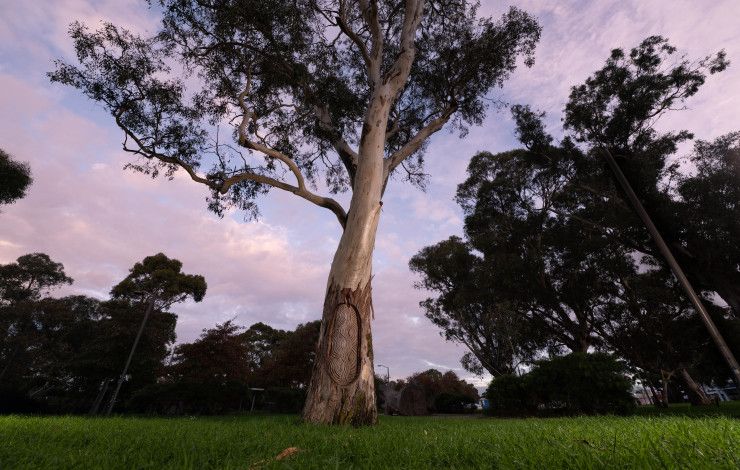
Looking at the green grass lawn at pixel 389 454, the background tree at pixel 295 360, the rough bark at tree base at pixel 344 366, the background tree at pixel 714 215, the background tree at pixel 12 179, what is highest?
the background tree at pixel 12 179

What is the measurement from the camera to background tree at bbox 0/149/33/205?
16.9 m

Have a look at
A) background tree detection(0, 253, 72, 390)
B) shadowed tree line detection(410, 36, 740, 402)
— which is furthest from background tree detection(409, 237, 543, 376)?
background tree detection(0, 253, 72, 390)

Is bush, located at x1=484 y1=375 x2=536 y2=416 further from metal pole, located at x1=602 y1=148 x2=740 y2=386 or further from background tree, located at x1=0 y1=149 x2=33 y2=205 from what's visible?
background tree, located at x1=0 y1=149 x2=33 y2=205

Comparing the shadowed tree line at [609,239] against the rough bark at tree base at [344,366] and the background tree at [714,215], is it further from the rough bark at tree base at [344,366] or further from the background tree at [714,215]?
the rough bark at tree base at [344,366]

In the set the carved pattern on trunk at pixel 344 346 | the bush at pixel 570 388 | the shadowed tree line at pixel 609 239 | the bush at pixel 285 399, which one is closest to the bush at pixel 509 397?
the bush at pixel 570 388

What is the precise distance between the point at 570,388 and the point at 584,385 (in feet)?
1.69

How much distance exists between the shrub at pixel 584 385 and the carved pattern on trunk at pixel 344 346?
27.1 ft

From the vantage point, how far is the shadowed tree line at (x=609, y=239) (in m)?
13.7

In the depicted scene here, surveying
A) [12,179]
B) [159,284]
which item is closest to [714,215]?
[12,179]

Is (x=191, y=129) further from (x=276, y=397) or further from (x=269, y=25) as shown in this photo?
(x=276, y=397)

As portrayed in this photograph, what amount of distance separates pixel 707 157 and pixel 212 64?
1857cm

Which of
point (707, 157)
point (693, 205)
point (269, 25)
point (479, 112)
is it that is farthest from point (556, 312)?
point (269, 25)

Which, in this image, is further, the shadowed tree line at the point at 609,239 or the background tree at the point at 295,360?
the background tree at the point at 295,360

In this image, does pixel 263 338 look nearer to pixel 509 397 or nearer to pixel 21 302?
pixel 21 302
